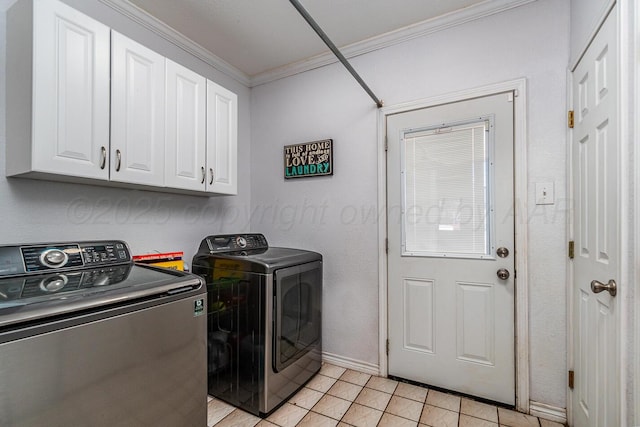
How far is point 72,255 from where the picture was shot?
158 centimetres

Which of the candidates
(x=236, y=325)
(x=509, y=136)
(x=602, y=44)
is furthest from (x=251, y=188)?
(x=602, y=44)

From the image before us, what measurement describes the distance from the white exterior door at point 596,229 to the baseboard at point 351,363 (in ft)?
4.01

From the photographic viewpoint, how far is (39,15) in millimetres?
1327

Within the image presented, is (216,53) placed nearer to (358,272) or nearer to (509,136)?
(358,272)

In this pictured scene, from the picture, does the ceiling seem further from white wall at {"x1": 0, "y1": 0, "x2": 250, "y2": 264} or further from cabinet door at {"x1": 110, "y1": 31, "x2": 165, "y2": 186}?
cabinet door at {"x1": 110, "y1": 31, "x2": 165, "y2": 186}

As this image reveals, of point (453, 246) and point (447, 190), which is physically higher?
point (447, 190)

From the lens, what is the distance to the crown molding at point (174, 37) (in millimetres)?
1964

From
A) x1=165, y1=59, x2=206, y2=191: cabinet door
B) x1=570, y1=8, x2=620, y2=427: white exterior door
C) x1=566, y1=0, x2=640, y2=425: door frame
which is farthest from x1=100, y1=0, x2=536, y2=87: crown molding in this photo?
x1=566, y1=0, x2=640, y2=425: door frame

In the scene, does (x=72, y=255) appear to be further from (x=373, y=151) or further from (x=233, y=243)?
(x=373, y=151)

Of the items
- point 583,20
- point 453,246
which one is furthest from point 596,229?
point 583,20

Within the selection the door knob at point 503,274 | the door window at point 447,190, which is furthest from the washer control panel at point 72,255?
the door knob at point 503,274

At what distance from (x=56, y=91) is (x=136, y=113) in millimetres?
371

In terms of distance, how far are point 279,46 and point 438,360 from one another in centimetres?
273

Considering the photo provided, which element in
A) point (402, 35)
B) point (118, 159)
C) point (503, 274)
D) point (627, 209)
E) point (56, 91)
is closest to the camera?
point (627, 209)
